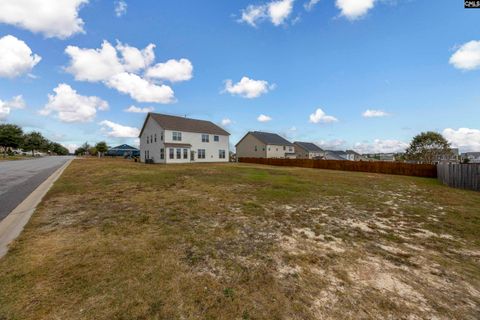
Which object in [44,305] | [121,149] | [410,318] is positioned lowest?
[410,318]

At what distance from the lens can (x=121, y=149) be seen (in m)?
65.8

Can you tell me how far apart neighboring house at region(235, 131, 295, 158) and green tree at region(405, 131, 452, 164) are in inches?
953

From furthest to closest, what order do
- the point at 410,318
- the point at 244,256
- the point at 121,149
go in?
the point at 121,149
the point at 244,256
the point at 410,318

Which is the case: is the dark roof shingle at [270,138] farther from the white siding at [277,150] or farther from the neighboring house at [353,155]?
the neighboring house at [353,155]

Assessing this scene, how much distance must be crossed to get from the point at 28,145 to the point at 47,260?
9056 cm

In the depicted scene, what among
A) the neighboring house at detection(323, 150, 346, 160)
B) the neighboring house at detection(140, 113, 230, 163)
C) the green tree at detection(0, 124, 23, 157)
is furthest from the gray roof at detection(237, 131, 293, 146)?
the green tree at detection(0, 124, 23, 157)

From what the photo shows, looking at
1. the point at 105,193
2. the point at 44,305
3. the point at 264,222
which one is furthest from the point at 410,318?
the point at 105,193

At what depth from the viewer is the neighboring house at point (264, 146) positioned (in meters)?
47.3

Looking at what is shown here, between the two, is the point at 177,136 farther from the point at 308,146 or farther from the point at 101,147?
the point at 101,147

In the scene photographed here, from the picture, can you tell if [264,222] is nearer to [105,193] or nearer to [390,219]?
[390,219]

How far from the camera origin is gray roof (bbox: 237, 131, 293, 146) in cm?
4838

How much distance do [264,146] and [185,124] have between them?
19.0 m

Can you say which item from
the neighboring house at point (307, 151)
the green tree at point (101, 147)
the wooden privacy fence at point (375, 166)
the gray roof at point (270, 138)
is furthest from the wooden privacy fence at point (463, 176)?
the green tree at point (101, 147)

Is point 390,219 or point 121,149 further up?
point 121,149
